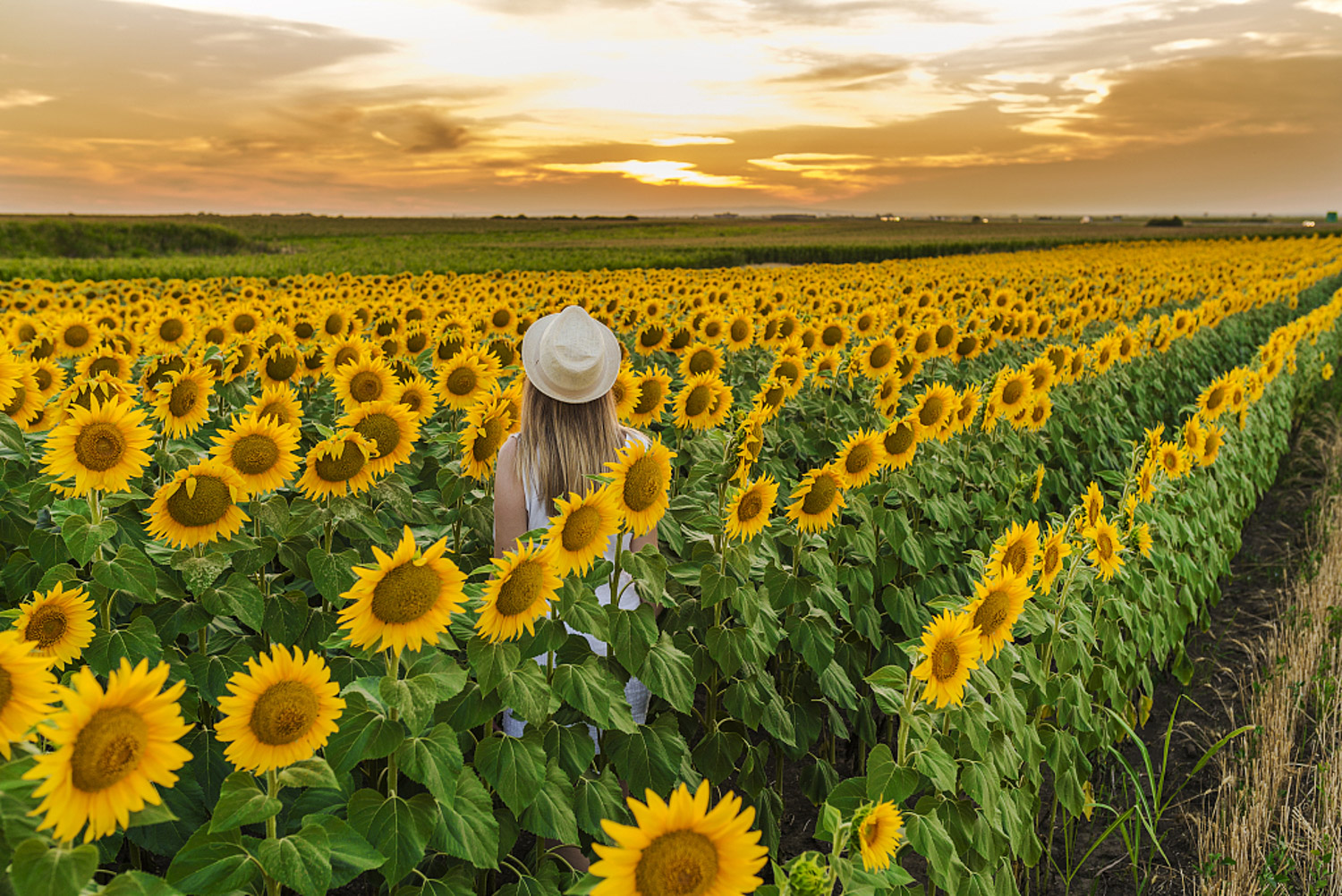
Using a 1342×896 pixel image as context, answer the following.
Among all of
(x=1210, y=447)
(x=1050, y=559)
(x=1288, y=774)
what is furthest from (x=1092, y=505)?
(x=1210, y=447)

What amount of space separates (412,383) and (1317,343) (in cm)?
1381

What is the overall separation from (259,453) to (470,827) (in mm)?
1599

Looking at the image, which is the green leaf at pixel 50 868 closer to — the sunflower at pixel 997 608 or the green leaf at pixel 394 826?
the green leaf at pixel 394 826

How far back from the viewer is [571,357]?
3051 mm

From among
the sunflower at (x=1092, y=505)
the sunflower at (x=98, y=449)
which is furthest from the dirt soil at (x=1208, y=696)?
the sunflower at (x=98, y=449)

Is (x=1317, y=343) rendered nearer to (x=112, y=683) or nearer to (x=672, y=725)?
(x=672, y=725)

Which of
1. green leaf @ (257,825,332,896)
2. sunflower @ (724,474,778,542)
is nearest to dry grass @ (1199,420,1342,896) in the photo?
sunflower @ (724,474,778,542)

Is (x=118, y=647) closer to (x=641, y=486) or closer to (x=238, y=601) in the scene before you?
(x=238, y=601)

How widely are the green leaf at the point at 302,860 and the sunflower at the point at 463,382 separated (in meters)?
3.17

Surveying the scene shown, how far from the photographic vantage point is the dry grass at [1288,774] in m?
3.53

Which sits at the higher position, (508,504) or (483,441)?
(483,441)

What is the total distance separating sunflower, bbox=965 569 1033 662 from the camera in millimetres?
2539

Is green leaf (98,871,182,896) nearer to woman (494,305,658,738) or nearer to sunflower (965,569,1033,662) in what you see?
woman (494,305,658,738)

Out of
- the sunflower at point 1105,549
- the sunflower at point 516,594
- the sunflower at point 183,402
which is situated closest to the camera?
the sunflower at point 516,594
